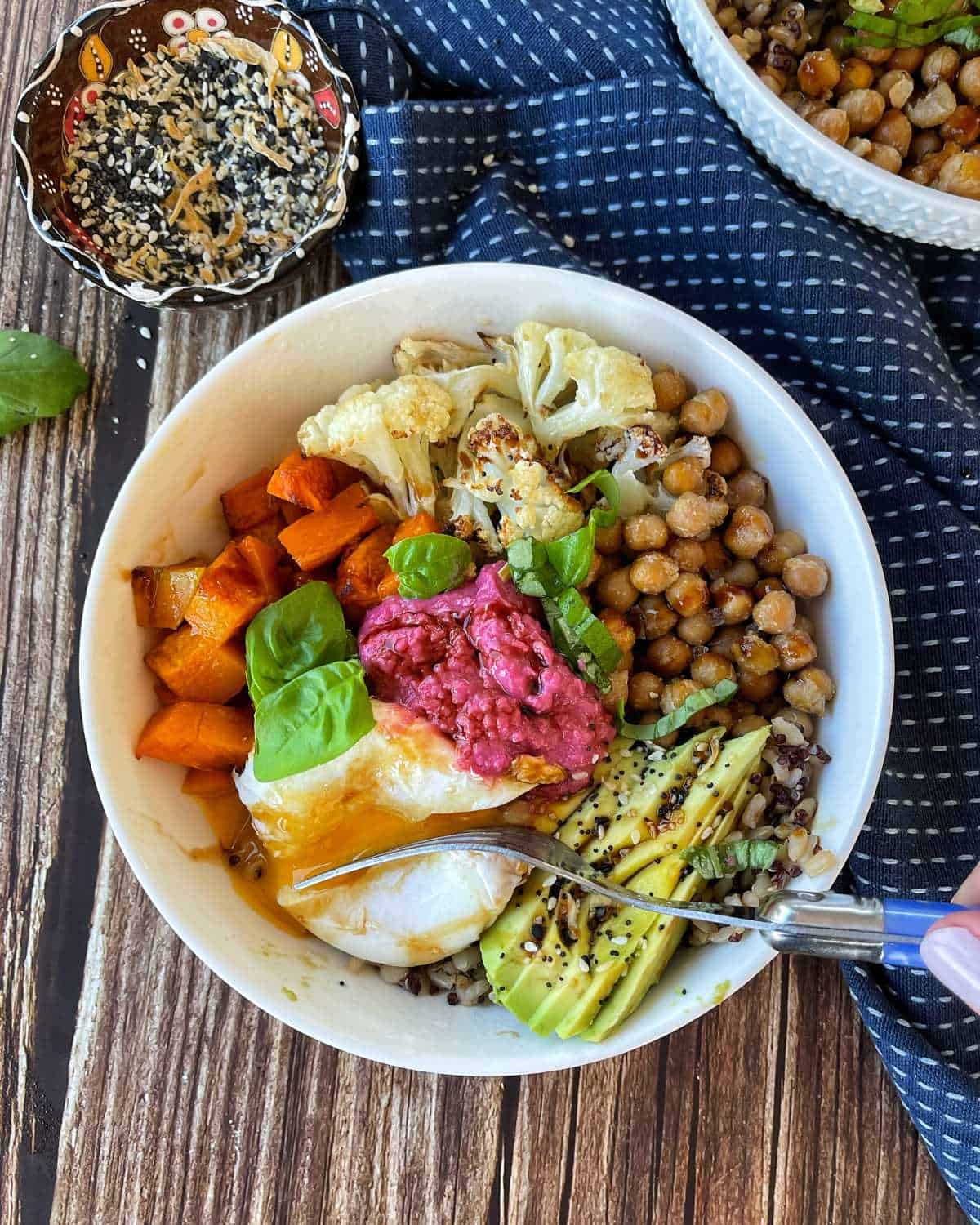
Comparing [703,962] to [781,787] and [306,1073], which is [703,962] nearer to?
[781,787]

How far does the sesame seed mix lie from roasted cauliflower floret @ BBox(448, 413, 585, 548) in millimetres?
798

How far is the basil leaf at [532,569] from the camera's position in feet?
7.16

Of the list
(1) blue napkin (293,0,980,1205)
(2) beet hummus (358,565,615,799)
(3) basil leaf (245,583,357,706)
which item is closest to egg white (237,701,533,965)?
(2) beet hummus (358,565,615,799)

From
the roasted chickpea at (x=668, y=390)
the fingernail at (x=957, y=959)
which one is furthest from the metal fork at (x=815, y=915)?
the roasted chickpea at (x=668, y=390)

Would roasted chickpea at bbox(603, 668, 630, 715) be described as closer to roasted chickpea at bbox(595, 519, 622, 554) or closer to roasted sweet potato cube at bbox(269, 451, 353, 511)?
roasted chickpea at bbox(595, 519, 622, 554)

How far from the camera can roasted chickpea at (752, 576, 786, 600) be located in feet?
7.66

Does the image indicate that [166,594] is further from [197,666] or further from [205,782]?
[205,782]

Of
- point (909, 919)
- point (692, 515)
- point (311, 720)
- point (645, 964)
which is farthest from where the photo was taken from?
point (692, 515)

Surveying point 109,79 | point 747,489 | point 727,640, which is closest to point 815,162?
point 747,489

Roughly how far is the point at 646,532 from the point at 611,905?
0.79 m

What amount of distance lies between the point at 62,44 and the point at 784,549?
205cm

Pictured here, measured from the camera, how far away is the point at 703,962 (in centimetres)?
222

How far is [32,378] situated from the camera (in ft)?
8.63

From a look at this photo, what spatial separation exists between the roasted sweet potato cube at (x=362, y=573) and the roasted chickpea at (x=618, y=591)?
1.59ft
